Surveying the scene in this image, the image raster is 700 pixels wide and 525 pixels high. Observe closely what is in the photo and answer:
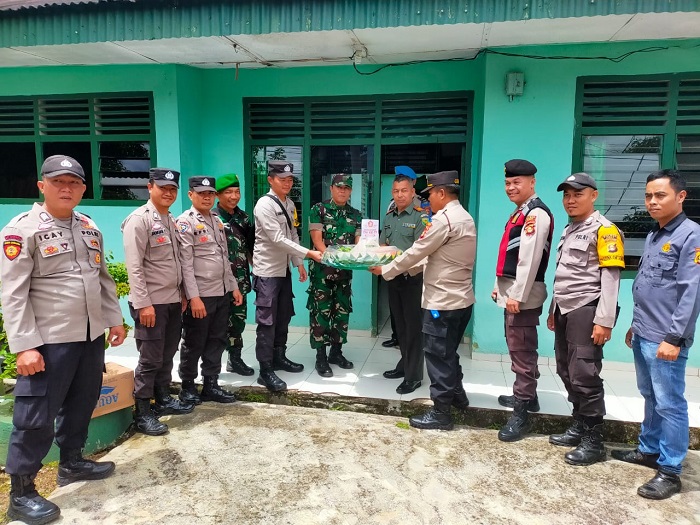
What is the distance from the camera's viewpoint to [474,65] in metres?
5.05

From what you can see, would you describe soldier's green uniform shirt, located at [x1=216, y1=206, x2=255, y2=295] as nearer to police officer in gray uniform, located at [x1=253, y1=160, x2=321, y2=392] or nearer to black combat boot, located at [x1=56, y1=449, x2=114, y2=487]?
police officer in gray uniform, located at [x1=253, y1=160, x2=321, y2=392]

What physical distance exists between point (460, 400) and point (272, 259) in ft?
6.31

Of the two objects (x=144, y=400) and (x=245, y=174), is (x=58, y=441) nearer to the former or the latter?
(x=144, y=400)

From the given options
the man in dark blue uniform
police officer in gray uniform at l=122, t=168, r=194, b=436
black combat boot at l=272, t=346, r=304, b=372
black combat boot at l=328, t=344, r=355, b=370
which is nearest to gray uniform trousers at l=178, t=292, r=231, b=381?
police officer in gray uniform at l=122, t=168, r=194, b=436

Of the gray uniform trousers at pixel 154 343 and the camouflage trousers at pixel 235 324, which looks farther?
the camouflage trousers at pixel 235 324

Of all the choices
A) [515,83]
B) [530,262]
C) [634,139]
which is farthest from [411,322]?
[634,139]

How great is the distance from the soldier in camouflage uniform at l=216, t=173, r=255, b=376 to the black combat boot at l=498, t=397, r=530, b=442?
2.25m

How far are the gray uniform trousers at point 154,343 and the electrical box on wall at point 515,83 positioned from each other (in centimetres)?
342

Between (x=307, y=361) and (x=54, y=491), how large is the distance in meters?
2.39

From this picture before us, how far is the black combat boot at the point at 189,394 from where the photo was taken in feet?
12.6

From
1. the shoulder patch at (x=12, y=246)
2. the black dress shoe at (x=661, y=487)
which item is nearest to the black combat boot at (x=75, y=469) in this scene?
the shoulder patch at (x=12, y=246)

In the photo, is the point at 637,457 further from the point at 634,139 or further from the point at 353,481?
the point at 634,139

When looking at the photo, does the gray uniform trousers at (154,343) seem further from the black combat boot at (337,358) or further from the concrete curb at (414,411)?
the black combat boot at (337,358)

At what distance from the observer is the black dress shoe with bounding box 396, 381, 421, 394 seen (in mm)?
4008
